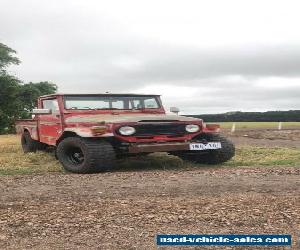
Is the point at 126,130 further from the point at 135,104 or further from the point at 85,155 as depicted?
the point at 135,104

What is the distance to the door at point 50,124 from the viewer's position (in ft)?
39.1

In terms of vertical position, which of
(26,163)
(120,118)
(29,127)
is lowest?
(26,163)

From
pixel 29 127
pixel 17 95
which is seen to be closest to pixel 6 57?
pixel 17 95

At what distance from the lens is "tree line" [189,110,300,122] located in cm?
5272

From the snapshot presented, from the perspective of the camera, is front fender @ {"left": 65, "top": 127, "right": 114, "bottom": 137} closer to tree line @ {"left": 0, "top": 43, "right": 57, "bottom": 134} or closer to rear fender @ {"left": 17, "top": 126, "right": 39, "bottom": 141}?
rear fender @ {"left": 17, "top": 126, "right": 39, "bottom": 141}

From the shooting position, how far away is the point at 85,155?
34.0 feet

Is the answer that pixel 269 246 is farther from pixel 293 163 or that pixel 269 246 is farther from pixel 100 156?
pixel 293 163

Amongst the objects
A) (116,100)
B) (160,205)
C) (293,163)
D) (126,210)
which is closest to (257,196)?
(160,205)

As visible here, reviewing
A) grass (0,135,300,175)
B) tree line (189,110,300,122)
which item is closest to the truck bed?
grass (0,135,300,175)

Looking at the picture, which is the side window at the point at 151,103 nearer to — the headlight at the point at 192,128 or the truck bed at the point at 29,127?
the headlight at the point at 192,128

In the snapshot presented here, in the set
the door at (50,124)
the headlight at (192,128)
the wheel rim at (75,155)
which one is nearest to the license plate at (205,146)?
the headlight at (192,128)

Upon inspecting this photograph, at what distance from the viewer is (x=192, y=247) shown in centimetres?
484

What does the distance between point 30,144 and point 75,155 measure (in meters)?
3.24

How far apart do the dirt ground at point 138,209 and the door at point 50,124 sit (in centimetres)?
306
